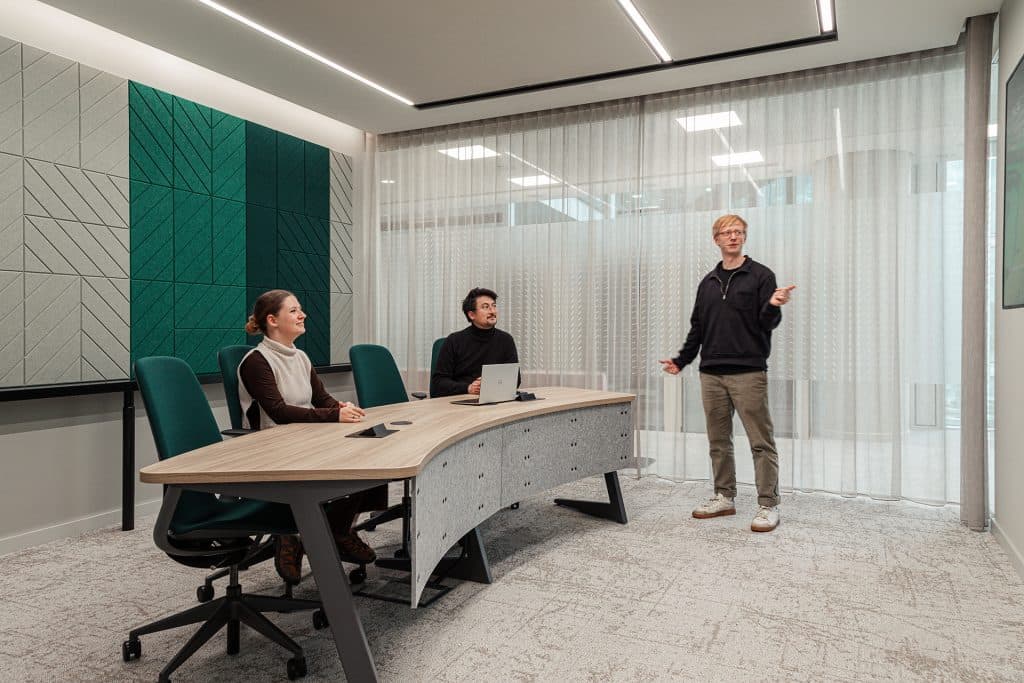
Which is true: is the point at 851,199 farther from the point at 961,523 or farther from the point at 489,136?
the point at 489,136

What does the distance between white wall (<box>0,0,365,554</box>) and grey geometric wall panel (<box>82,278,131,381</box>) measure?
0.55 ft

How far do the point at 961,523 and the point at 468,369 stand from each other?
2967mm

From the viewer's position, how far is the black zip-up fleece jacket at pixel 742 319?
4.04 metres

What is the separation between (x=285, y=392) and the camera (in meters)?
3.03

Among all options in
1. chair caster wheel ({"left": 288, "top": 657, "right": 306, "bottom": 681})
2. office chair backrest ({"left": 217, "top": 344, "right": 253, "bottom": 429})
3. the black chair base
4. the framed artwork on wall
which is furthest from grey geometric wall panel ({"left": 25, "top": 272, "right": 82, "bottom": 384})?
the framed artwork on wall

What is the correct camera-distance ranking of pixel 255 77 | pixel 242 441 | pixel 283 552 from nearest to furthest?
pixel 242 441
pixel 283 552
pixel 255 77

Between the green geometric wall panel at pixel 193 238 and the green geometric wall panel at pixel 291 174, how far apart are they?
2.39 feet

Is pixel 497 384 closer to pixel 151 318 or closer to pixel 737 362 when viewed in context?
pixel 737 362

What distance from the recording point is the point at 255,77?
481 centimetres

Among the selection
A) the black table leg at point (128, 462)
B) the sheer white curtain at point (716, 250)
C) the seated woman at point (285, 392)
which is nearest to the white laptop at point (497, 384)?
the seated woman at point (285, 392)

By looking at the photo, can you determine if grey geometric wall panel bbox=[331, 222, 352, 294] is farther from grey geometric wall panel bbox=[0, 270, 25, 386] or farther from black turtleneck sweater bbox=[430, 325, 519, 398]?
grey geometric wall panel bbox=[0, 270, 25, 386]

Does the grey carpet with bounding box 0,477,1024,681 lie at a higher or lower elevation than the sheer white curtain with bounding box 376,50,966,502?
lower

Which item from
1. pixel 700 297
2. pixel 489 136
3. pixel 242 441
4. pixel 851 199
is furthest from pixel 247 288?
pixel 851 199

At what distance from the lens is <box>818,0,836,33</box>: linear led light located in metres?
3.74
